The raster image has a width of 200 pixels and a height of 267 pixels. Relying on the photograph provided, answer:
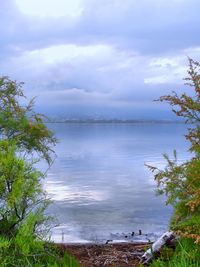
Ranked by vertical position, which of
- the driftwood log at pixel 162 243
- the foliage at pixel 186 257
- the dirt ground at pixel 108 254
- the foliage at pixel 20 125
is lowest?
the dirt ground at pixel 108 254

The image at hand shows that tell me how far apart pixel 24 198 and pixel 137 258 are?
3622 mm

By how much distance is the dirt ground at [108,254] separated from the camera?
10648 millimetres

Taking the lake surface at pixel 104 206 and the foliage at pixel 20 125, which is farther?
the lake surface at pixel 104 206

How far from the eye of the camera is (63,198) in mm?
25812

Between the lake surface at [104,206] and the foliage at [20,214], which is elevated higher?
the foliage at [20,214]

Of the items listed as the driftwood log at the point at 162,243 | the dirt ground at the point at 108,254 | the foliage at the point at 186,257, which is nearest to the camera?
the foliage at the point at 186,257

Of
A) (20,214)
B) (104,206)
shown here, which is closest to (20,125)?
(20,214)

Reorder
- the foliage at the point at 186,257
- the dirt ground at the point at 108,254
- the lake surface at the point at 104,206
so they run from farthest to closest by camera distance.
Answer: the lake surface at the point at 104,206
the dirt ground at the point at 108,254
the foliage at the point at 186,257

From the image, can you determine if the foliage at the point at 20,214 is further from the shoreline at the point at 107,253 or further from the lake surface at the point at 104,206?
the lake surface at the point at 104,206

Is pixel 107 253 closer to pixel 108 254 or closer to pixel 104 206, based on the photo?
pixel 108 254

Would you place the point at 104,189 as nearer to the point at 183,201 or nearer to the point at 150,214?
the point at 150,214

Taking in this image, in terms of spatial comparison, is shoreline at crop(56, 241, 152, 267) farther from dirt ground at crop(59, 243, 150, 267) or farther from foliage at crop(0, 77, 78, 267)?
foliage at crop(0, 77, 78, 267)

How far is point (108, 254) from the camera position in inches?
450

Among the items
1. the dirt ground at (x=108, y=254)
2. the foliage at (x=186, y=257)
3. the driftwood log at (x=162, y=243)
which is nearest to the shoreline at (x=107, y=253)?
the dirt ground at (x=108, y=254)
